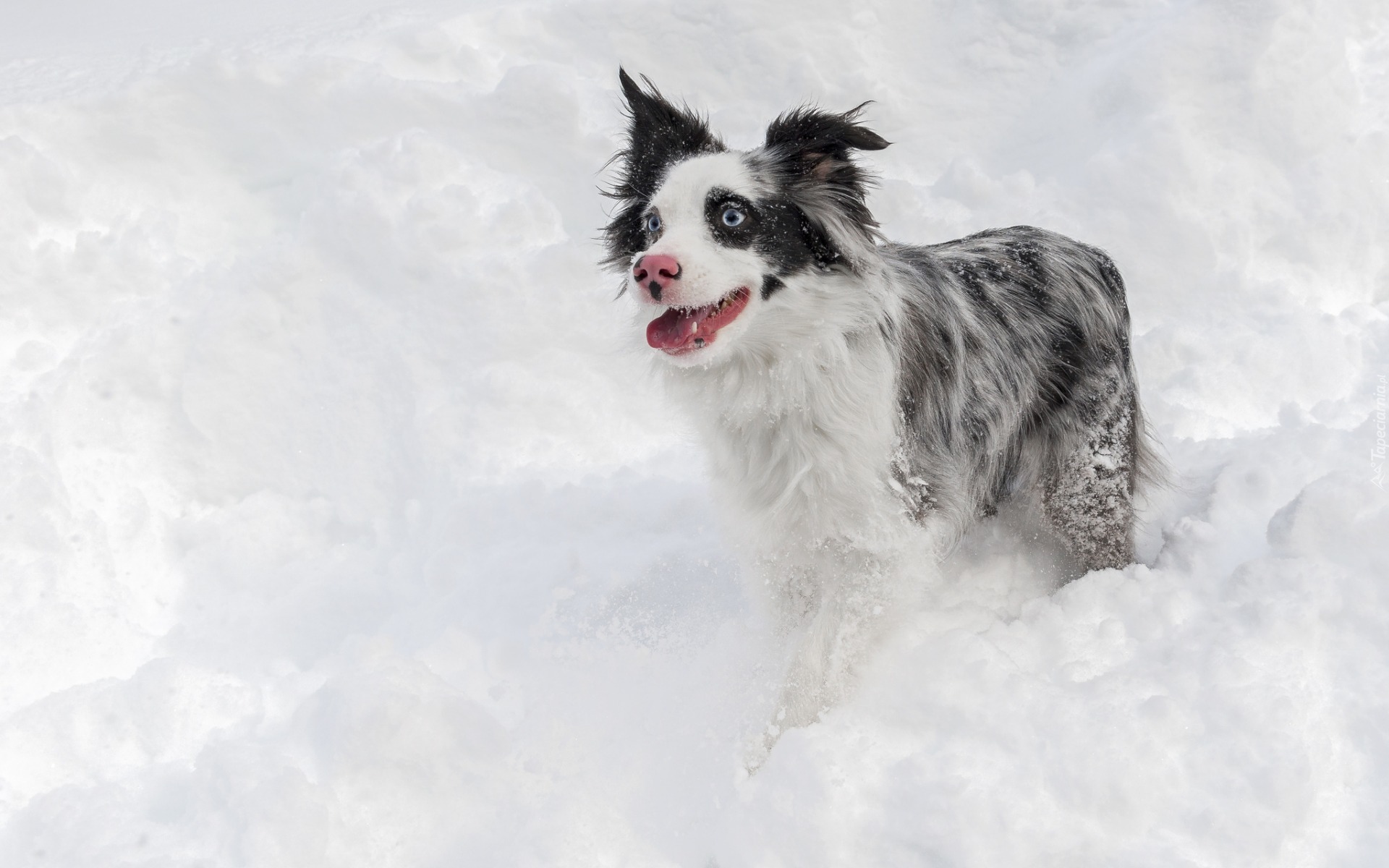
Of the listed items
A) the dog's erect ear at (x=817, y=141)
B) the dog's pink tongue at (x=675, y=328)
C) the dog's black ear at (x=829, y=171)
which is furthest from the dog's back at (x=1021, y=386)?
the dog's pink tongue at (x=675, y=328)

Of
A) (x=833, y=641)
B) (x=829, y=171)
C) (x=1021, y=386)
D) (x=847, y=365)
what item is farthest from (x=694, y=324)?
(x=1021, y=386)

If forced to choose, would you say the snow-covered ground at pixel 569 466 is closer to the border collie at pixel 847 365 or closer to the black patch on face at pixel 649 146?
the border collie at pixel 847 365

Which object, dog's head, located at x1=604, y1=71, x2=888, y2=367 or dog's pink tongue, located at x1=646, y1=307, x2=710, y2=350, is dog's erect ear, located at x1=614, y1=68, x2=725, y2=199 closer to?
dog's head, located at x1=604, y1=71, x2=888, y2=367

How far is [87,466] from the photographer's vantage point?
4.32 meters

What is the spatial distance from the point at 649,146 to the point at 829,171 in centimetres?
58

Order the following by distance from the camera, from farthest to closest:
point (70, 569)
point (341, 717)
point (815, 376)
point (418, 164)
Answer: point (418, 164), point (70, 569), point (341, 717), point (815, 376)

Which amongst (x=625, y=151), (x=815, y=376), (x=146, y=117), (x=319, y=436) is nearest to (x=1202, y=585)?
(x=815, y=376)

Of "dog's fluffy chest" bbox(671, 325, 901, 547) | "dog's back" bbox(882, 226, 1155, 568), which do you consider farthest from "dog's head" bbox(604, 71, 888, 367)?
"dog's back" bbox(882, 226, 1155, 568)

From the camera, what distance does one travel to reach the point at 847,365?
2709 millimetres

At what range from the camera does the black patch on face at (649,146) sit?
298 cm

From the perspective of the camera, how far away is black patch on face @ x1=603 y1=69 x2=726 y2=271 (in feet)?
9.78

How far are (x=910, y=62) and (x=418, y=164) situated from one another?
3.21m

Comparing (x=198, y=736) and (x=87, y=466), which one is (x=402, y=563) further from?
(x=87, y=466)

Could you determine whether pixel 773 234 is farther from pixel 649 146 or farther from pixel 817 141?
pixel 649 146
